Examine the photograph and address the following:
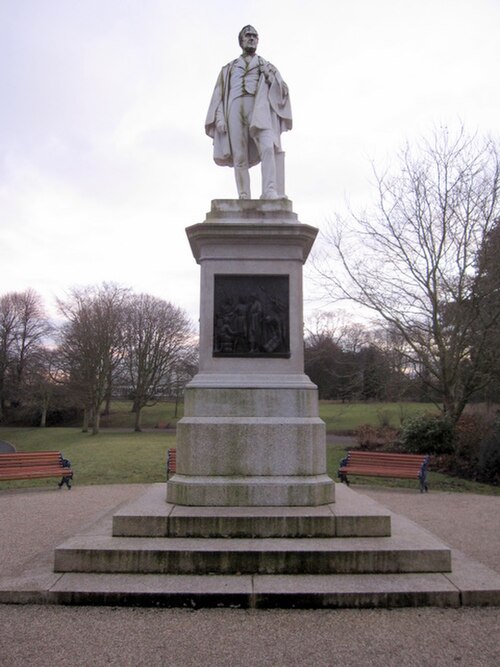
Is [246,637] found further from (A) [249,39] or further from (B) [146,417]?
(B) [146,417]

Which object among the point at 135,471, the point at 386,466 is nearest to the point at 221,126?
the point at 386,466

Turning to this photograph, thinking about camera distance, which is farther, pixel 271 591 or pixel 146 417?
pixel 146 417

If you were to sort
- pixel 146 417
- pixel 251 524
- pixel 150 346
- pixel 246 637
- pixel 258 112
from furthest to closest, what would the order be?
pixel 146 417 < pixel 150 346 < pixel 258 112 < pixel 251 524 < pixel 246 637

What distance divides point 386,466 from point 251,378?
8.03 metres

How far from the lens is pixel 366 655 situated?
3.96 metres

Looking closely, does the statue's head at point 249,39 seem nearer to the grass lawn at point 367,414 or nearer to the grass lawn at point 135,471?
Result: the grass lawn at point 135,471

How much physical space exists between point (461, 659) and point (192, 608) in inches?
84.1

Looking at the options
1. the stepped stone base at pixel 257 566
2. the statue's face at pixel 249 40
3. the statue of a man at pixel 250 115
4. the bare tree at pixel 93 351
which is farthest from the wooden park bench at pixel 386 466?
the bare tree at pixel 93 351

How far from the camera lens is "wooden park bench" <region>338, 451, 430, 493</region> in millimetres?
13211

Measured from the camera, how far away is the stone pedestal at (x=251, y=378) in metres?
6.43

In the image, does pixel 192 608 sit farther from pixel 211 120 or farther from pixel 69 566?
pixel 211 120

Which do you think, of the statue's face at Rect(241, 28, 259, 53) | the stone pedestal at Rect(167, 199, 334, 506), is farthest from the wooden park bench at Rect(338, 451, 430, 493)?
the statue's face at Rect(241, 28, 259, 53)

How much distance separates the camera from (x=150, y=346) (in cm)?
4225

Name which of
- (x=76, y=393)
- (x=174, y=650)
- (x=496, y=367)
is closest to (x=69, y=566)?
(x=174, y=650)
